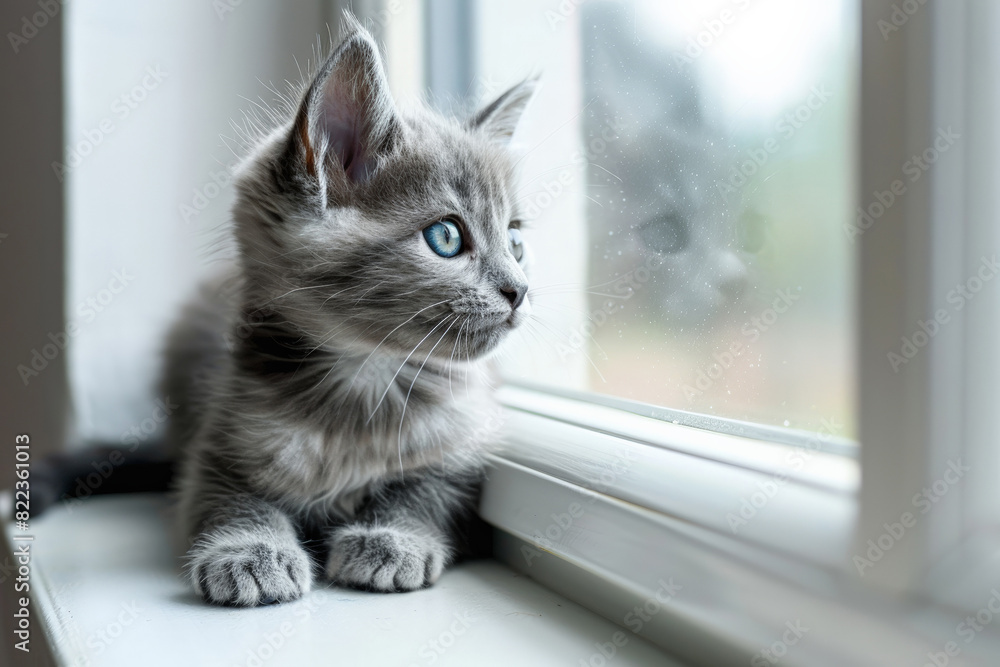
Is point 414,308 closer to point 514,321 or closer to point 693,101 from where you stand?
point 514,321

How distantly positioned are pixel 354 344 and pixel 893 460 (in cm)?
64

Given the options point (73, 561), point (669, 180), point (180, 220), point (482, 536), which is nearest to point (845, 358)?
point (669, 180)

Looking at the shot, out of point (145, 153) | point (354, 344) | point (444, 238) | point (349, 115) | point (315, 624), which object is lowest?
point (315, 624)

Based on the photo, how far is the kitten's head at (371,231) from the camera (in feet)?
3.02

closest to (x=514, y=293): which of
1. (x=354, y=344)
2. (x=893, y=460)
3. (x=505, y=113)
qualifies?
(x=354, y=344)

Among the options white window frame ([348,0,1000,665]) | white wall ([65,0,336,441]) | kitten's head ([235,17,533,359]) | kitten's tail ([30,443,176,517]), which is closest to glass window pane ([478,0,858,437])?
white window frame ([348,0,1000,665])

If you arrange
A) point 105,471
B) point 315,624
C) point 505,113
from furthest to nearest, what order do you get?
1. point 105,471
2. point 505,113
3. point 315,624

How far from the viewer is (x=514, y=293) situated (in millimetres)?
960

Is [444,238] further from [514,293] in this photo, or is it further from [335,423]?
[335,423]

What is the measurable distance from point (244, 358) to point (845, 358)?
0.81 meters

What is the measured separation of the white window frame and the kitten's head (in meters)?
0.37

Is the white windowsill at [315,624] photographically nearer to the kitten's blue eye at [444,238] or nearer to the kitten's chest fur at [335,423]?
the kitten's chest fur at [335,423]

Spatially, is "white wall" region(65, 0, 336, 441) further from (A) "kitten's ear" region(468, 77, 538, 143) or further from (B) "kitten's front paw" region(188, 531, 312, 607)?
(B) "kitten's front paw" region(188, 531, 312, 607)

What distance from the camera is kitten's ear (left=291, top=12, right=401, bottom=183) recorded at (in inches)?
35.1
